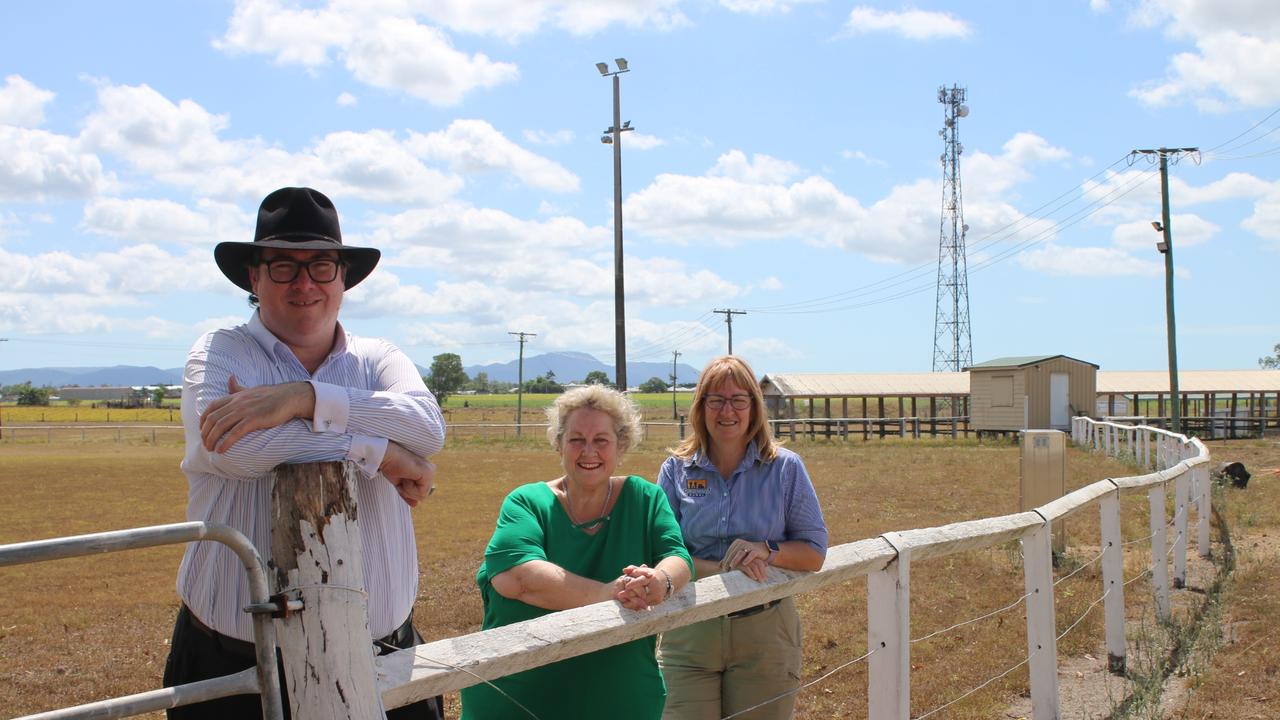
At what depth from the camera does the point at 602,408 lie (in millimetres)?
2932

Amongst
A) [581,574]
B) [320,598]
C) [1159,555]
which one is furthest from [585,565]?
[1159,555]

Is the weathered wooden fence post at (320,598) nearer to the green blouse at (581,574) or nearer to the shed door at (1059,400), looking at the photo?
the green blouse at (581,574)

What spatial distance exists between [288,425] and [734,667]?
1.90 metres

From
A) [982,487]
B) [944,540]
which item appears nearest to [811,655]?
[944,540]

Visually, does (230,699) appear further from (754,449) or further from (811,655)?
(811,655)

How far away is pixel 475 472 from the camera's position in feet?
78.7

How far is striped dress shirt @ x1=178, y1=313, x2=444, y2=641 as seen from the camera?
188 cm

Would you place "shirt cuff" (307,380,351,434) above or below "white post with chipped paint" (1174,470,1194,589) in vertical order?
above

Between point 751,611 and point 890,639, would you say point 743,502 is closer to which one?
point 751,611

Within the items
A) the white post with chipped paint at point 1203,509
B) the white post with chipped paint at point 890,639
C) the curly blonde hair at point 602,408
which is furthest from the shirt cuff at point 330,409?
the white post with chipped paint at point 1203,509

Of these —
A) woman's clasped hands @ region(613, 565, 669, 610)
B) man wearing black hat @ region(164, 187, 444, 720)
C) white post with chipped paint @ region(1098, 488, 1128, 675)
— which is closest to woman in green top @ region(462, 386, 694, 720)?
woman's clasped hands @ region(613, 565, 669, 610)

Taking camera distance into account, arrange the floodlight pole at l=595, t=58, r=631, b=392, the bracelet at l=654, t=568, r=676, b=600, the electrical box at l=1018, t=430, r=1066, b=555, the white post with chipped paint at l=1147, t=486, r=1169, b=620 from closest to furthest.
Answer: the bracelet at l=654, t=568, r=676, b=600 < the white post with chipped paint at l=1147, t=486, r=1169, b=620 < the electrical box at l=1018, t=430, r=1066, b=555 < the floodlight pole at l=595, t=58, r=631, b=392

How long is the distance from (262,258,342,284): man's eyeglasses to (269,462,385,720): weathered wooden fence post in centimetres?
70

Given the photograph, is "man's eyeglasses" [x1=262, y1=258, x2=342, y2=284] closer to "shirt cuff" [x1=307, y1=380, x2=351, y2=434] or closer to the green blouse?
"shirt cuff" [x1=307, y1=380, x2=351, y2=434]
